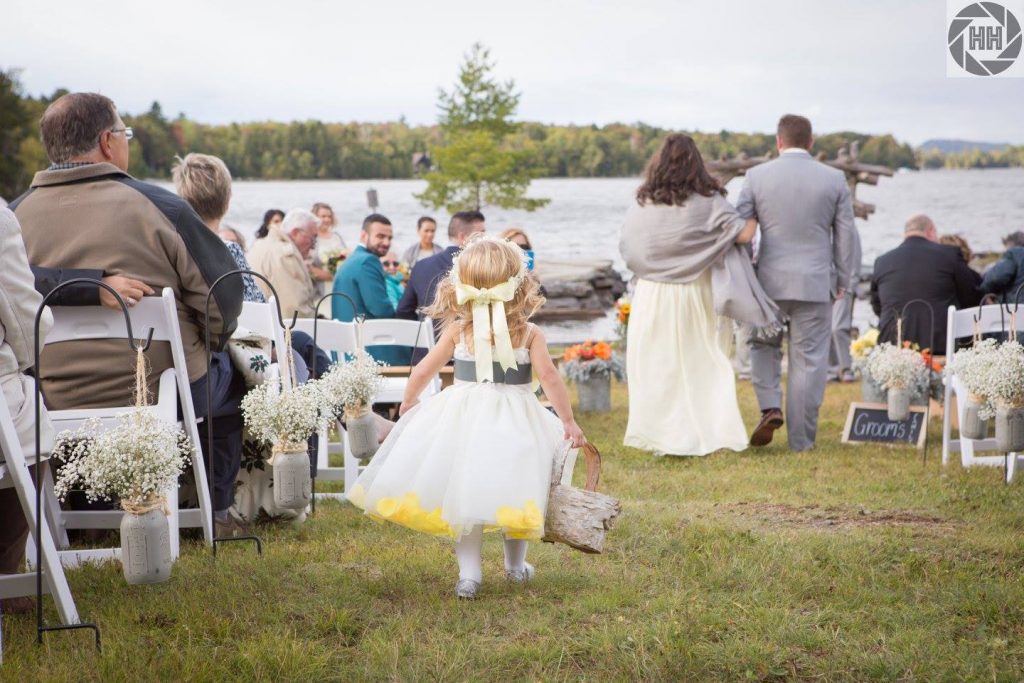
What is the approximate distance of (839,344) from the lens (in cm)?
1194

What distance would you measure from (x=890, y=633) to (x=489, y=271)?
6.11 feet

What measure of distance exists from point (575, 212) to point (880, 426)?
36964 millimetres

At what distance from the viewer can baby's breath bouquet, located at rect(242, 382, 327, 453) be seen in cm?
414

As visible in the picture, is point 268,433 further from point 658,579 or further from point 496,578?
point 658,579

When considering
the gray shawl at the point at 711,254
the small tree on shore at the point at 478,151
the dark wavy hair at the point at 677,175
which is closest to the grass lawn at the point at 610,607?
the gray shawl at the point at 711,254

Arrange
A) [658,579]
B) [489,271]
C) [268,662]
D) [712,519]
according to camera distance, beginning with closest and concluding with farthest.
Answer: [268,662]
[489,271]
[658,579]
[712,519]

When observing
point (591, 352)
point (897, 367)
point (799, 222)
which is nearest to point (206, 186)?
point (799, 222)

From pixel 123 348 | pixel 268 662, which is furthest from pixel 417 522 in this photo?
pixel 123 348

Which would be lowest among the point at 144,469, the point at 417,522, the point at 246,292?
the point at 417,522

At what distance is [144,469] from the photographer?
10.8 feet

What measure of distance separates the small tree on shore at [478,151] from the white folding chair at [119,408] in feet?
97.6

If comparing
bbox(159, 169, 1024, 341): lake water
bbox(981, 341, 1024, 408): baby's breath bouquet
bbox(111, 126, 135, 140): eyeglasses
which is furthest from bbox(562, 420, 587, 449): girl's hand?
bbox(159, 169, 1024, 341): lake water

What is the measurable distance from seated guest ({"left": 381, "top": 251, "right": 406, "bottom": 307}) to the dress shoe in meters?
2.93
